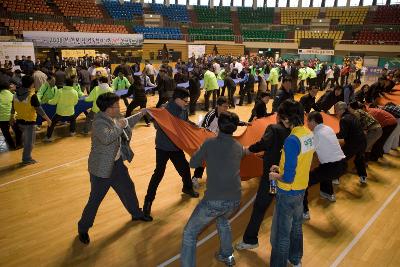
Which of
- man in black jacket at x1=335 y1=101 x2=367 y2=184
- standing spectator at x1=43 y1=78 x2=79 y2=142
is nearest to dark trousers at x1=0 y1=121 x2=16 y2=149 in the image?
standing spectator at x1=43 y1=78 x2=79 y2=142

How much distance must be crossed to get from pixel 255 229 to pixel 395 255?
6.10 feet

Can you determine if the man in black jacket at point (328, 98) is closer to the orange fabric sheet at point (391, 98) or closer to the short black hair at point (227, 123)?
the orange fabric sheet at point (391, 98)

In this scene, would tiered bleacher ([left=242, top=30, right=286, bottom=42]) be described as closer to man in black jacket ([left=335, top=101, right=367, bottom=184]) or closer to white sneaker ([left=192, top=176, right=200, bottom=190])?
man in black jacket ([left=335, top=101, right=367, bottom=184])

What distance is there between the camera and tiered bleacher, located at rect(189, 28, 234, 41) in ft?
116

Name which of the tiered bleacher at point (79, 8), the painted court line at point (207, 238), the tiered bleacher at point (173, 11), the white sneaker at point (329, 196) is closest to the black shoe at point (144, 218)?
the painted court line at point (207, 238)

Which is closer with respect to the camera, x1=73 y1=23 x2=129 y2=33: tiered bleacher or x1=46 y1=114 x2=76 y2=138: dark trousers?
x1=46 y1=114 x2=76 y2=138: dark trousers

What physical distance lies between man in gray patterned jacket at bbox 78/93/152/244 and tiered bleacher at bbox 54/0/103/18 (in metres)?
30.5

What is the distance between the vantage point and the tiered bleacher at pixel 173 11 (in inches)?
1517

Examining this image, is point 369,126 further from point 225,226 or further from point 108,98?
point 108,98

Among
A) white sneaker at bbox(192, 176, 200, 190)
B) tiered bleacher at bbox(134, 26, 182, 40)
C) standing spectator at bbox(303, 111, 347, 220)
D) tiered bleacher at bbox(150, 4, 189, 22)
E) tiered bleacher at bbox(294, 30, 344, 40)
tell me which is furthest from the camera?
tiered bleacher at bbox(150, 4, 189, 22)

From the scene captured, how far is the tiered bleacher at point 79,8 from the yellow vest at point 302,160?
32.0 meters

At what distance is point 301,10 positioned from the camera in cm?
3981

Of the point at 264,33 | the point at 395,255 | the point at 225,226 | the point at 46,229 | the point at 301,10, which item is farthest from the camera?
the point at 301,10

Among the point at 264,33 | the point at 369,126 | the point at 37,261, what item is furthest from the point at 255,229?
the point at 264,33
